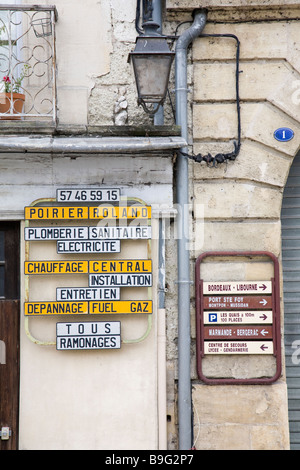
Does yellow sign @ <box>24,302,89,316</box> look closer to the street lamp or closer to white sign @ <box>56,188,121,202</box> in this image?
white sign @ <box>56,188,121,202</box>

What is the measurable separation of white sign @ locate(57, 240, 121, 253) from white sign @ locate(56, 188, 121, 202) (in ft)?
1.20

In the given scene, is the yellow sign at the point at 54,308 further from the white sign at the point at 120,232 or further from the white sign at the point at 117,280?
the white sign at the point at 120,232

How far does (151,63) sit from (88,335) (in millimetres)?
2354

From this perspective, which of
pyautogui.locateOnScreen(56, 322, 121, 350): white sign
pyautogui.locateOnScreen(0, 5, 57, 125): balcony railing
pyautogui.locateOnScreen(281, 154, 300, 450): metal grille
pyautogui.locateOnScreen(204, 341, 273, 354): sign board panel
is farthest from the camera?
pyautogui.locateOnScreen(281, 154, 300, 450): metal grille

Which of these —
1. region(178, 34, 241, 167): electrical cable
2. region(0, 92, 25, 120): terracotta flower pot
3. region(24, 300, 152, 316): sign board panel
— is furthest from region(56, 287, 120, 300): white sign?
region(0, 92, 25, 120): terracotta flower pot

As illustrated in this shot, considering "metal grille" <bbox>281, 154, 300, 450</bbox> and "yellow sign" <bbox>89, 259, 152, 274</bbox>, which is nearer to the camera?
"yellow sign" <bbox>89, 259, 152, 274</bbox>

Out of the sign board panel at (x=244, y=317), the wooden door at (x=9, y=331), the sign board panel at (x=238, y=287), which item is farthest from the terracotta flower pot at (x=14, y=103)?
the sign board panel at (x=244, y=317)

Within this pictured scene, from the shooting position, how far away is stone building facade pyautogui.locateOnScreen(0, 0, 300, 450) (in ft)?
20.2

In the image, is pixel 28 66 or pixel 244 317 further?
pixel 28 66

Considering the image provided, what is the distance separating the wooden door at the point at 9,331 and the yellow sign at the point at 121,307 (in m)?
0.71

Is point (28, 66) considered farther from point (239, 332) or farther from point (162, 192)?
point (239, 332)

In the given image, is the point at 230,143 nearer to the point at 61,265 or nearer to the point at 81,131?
the point at 81,131

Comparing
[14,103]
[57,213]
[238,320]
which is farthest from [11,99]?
[238,320]

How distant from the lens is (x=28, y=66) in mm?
6480
